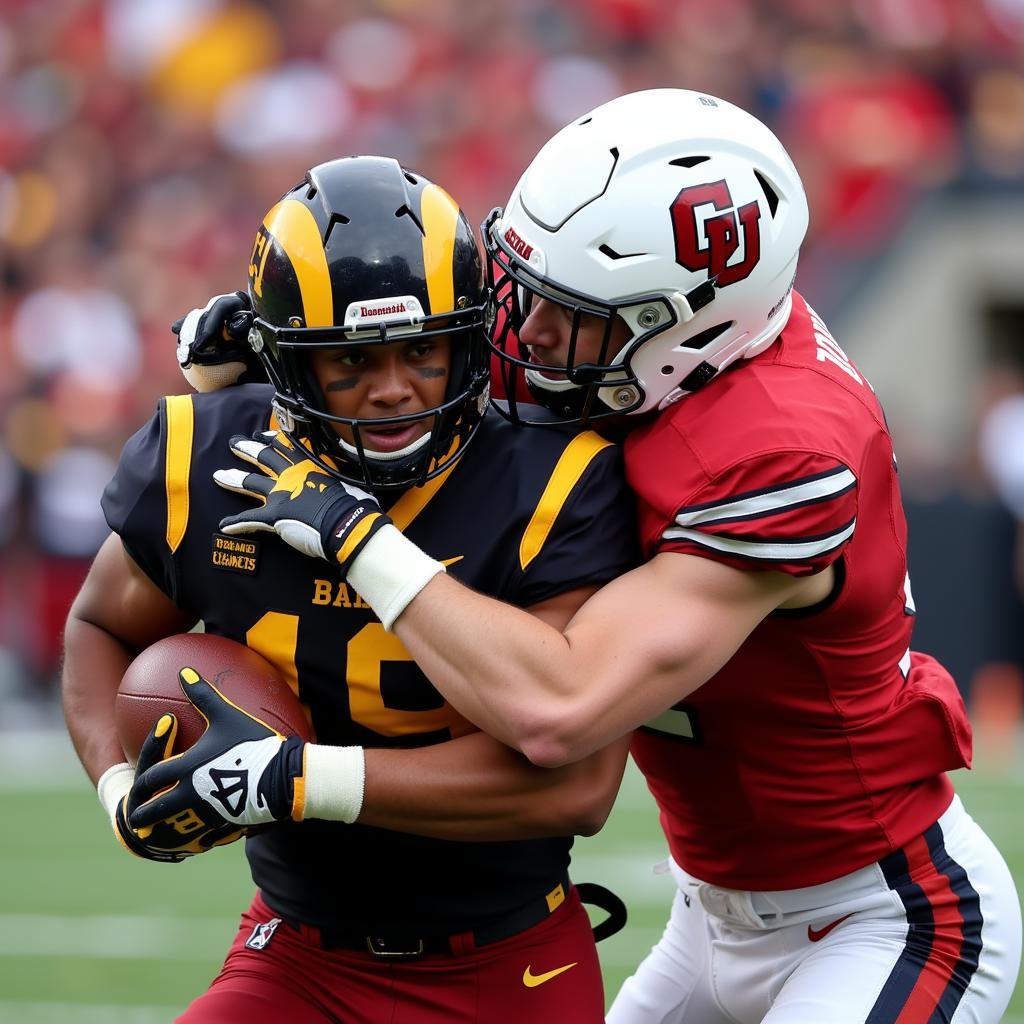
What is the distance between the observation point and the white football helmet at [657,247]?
9.22 ft

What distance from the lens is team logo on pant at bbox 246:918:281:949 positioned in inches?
114

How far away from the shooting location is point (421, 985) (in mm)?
2818

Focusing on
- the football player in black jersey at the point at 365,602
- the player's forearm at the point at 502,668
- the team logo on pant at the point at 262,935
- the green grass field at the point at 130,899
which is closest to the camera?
the player's forearm at the point at 502,668

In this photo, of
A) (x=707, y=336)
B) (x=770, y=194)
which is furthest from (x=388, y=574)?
(x=770, y=194)

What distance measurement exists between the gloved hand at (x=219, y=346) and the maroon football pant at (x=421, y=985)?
97 centimetres

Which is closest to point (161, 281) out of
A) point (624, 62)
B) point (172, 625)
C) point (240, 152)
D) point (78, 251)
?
point (78, 251)

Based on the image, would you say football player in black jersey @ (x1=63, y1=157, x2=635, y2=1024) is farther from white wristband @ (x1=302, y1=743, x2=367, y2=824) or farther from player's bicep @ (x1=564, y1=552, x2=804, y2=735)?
player's bicep @ (x1=564, y1=552, x2=804, y2=735)

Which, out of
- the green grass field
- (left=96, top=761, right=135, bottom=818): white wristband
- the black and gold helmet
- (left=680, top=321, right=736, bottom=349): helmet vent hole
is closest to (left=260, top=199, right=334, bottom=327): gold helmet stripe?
the black and gold helmet

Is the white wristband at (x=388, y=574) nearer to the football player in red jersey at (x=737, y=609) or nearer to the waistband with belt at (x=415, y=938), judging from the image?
the football player in red jersey at (x=737, y=609)

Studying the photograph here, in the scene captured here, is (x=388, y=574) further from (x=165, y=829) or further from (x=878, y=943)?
(x=878, y=943)

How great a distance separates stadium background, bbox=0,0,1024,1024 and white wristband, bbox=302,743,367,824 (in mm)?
6245

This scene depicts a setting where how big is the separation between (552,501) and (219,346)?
2.39 ft

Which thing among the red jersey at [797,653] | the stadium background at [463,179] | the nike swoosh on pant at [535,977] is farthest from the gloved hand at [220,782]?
the stadium background at [463,179]

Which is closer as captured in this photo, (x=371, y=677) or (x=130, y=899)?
(x=371, y=677)
